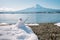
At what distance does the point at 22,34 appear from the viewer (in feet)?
11.0

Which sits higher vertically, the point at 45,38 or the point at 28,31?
the point at 28,31

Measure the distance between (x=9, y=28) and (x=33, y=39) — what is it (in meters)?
0.67

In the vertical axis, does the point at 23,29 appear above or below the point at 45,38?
above

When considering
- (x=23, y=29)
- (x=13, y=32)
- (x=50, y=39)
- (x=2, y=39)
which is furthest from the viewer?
(x=50, y=39)

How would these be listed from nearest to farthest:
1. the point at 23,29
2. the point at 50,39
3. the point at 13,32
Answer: the point at 13,32, the point at 23,29, the point at 50,39

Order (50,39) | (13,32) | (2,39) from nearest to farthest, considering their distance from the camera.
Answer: (2,39), (13,32), (50,39)

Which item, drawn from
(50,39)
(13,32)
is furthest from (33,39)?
(50,39)

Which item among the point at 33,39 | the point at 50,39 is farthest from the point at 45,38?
the point at 33,39

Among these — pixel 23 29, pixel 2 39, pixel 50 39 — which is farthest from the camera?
pixel 50 39

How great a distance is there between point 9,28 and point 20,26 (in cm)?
30

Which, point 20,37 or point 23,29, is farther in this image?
point 23,29

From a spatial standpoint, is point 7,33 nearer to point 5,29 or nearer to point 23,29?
point 5,29

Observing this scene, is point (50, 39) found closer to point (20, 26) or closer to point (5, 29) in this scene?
point (20, 26)

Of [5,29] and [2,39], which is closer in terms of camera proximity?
[2,39]
